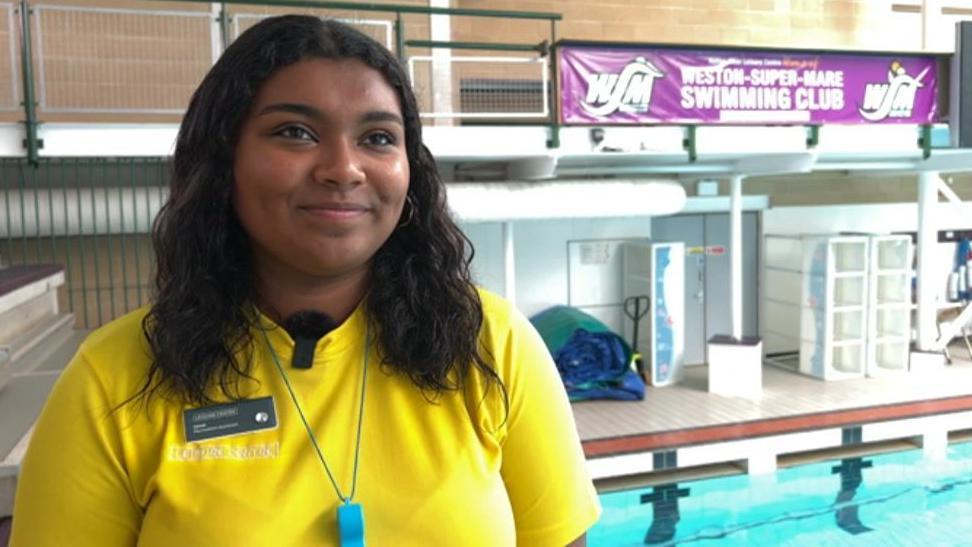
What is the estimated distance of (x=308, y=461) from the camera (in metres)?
1.00

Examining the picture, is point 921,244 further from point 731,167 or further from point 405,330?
point 405,330

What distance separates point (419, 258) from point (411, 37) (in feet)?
25.6

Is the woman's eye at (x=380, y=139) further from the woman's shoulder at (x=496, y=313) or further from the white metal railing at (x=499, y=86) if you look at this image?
the white metal railing at (x=499, y=86)

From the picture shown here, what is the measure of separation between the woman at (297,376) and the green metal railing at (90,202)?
16.1 ft

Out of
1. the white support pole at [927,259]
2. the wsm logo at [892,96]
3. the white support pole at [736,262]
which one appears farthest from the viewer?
the white support pole at [927,259]

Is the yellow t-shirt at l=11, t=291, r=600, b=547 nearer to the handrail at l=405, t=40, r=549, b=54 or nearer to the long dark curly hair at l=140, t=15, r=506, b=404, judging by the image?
the long dark curly hair at l=140, t=15, r=506, b=404

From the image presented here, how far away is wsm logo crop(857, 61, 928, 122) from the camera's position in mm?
7141

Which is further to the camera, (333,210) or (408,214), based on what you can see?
(408,214)

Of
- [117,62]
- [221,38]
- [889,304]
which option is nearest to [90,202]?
[117,62]

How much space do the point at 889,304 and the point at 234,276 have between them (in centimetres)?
951

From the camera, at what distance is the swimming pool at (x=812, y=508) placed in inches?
232

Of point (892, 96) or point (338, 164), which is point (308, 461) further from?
point (892, 96)

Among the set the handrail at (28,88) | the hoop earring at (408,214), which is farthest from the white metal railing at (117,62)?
the hoop earring at (408,214)

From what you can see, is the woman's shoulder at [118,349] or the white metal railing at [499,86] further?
the white metal railing at [499,86]
